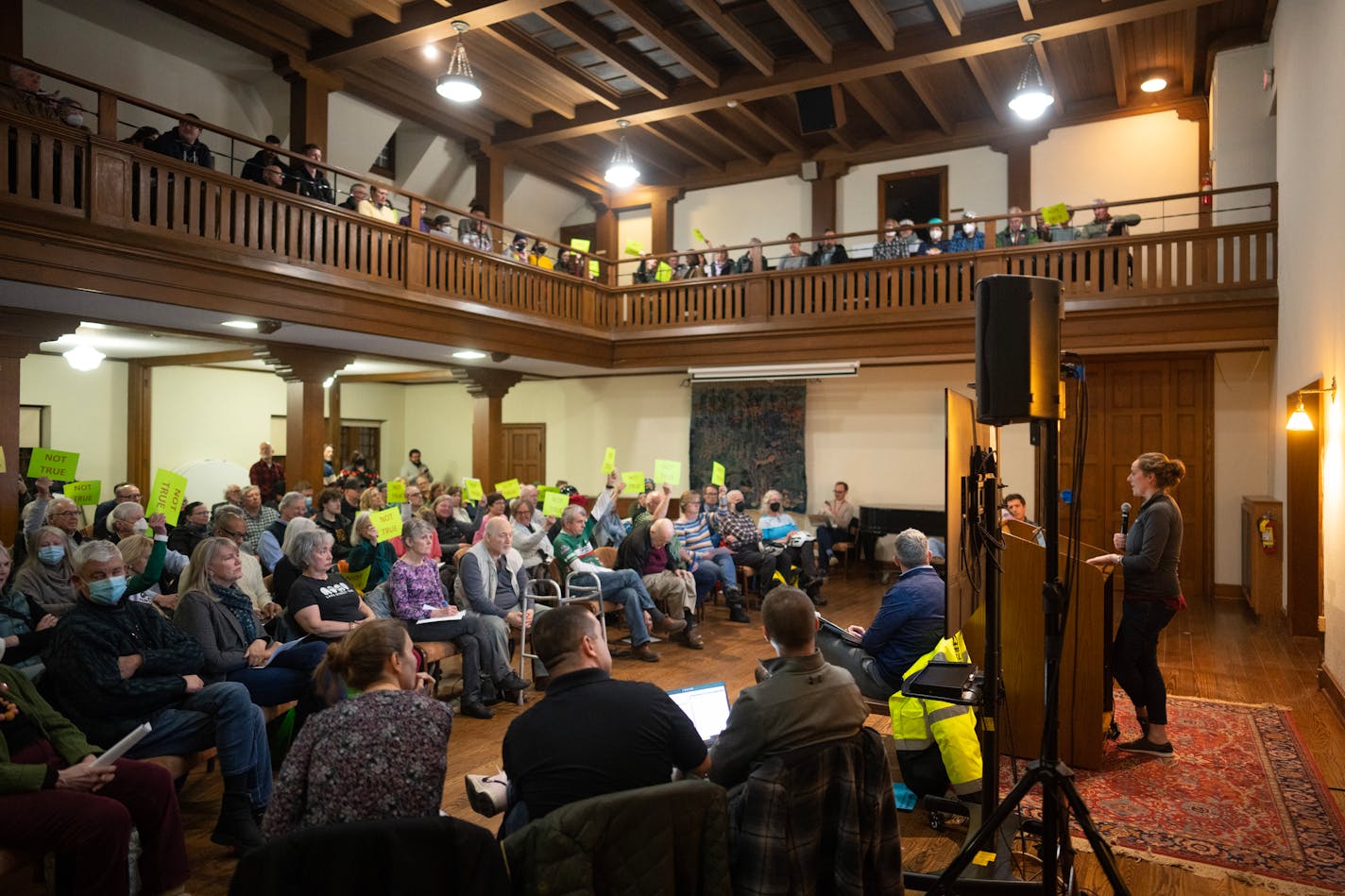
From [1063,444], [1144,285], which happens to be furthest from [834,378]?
[1144,285]

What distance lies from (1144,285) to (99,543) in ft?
27.4

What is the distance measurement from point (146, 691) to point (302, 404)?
6.39m

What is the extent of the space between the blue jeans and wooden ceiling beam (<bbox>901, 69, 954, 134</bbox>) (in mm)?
9008

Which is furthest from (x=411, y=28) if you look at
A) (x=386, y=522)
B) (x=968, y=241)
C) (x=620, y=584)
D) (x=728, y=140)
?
(x=968, y=241)

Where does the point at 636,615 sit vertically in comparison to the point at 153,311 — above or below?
below

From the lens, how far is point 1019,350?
2.50 m

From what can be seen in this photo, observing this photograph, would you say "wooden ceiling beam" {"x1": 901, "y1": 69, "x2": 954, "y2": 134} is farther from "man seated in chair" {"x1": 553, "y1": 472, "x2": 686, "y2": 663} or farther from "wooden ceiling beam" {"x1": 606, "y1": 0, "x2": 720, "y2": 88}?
"man seated in chair" {"x1": 553, "y1": 472, "x2": 686, "y2": 663}

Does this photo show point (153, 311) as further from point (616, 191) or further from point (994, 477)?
point (616, 191)

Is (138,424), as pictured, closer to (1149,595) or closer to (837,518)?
(837,518)

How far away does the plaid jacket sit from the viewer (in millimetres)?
1951

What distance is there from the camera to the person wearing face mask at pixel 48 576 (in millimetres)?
4059

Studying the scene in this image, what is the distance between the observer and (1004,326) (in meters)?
2.53

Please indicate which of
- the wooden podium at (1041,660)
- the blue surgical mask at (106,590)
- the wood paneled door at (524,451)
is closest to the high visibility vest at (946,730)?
the wooden podium at (1041,660)

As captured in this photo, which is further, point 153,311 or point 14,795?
point 153,311
